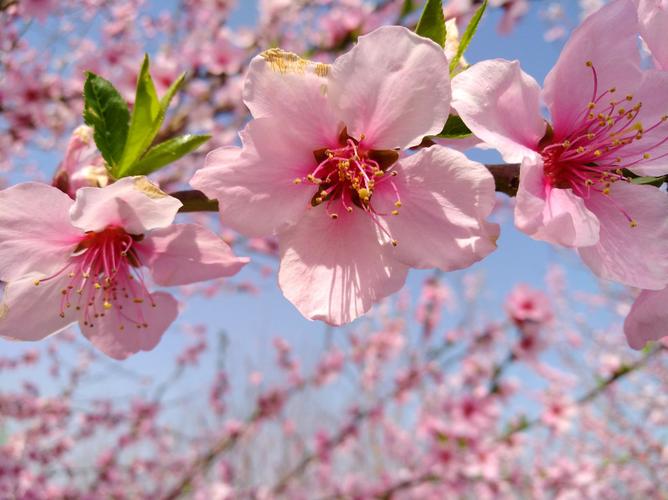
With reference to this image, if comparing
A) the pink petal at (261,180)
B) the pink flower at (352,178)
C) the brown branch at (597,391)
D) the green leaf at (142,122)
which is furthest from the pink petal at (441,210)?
the brown branch at (597,391)

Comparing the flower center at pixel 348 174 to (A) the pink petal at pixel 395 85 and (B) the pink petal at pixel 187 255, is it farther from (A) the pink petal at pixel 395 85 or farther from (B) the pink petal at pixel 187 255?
(B) the pink petal at pixel 187 255

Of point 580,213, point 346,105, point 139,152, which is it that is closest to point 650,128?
point 580,213

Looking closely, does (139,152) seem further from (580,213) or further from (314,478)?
(314,478)

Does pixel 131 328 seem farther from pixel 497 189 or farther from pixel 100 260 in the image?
pixel 497 189

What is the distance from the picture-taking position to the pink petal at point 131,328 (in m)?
1.16

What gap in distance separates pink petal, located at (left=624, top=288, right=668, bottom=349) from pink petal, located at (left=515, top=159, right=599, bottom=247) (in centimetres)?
25

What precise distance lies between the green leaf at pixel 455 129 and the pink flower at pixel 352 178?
0.07 m

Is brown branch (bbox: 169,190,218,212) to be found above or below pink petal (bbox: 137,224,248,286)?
above

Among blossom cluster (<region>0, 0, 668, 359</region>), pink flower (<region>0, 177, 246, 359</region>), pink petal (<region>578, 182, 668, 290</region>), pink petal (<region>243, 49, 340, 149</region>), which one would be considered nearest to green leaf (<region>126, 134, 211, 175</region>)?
blossom cluster (<region>0, 0, 668, 359</region>)

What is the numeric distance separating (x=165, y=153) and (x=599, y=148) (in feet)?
2.66

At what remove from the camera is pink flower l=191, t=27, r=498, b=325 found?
0.85 meters

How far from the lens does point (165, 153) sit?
3.37 ft

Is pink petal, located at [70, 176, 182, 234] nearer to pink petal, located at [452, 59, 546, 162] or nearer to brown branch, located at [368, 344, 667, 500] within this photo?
pink petal, located at [452, 59, 546, 162]

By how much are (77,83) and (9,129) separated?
2.23 feet
